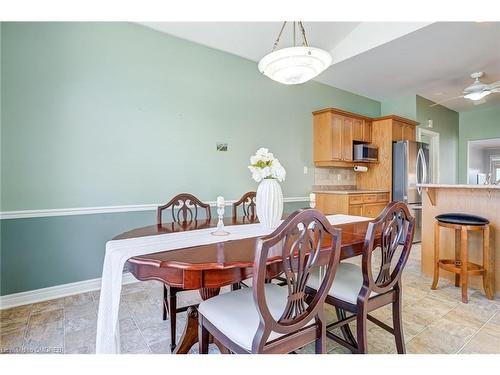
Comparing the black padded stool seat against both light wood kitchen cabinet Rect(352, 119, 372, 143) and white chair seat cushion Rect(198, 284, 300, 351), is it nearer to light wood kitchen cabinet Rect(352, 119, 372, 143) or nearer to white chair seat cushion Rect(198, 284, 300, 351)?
white chair seat cushion Rect(198, 284, 300, 351)

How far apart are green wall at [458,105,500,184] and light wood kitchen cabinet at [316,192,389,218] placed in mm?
2912

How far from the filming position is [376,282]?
1.43 metres

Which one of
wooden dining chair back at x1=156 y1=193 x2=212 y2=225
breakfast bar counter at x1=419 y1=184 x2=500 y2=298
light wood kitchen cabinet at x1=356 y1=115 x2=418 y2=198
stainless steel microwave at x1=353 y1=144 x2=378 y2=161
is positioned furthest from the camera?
light wood kitchen cabinet at x1=356 y1=115 x2=418 y2=198

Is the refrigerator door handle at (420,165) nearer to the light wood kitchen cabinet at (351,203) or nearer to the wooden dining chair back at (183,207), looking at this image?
the light wood kitchen cabinet at (351,203)

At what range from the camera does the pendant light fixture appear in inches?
68.4

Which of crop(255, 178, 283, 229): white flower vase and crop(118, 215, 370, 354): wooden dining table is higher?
crop(255, 178, 283, 229): white flower vase

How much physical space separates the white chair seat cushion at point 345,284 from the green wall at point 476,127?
5924mm

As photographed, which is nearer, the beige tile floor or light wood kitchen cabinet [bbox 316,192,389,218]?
the beige tile floor

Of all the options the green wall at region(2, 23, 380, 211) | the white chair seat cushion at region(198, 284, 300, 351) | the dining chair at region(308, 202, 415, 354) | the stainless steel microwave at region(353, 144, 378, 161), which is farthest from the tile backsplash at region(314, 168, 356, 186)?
the white chair seat cushion at region(198, 284, 300, 351)

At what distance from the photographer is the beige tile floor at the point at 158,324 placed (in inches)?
66.7

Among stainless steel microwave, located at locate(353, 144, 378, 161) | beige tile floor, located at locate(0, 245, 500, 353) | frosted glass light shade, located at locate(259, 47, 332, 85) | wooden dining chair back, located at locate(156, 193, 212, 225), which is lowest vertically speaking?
beige tile floor, located at locate(0, 245, 500, 353)

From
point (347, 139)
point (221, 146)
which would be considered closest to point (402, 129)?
point (347, 139)
